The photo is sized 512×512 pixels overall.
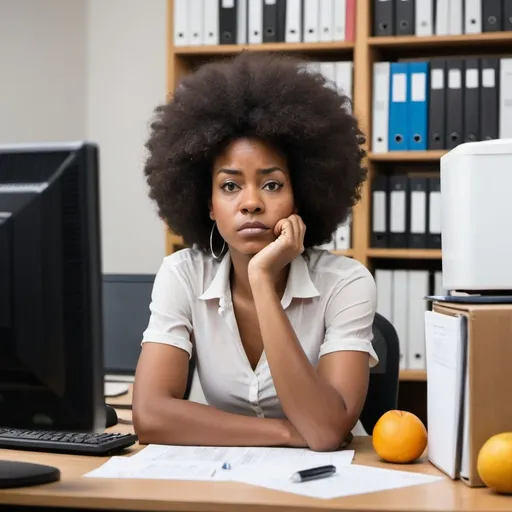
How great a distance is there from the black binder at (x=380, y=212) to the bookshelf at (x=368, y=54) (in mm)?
21

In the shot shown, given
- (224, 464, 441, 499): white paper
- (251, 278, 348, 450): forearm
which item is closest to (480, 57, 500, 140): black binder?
(251, 278, 348, 450): forearm

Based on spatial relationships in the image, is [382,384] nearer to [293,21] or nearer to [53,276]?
[53,276]

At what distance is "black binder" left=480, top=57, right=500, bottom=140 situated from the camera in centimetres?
301

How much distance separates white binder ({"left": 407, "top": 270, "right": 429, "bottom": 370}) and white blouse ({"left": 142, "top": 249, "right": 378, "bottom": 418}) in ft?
4.21

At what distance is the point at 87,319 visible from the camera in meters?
1.06

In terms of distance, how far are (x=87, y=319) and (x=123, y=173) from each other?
8.80 feet

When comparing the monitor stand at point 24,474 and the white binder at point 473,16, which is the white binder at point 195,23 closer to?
the white binder at point 473,16

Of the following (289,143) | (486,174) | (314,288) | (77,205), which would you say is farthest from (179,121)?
(77,205)

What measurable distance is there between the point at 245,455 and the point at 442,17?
2112 millimetres

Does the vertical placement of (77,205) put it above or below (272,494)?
above

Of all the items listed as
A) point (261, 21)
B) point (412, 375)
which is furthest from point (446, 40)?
point (412, 375)

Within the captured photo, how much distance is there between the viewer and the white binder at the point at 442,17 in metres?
3.02

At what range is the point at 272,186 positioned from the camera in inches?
69.2

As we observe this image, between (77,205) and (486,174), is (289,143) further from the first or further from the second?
(77,205)
